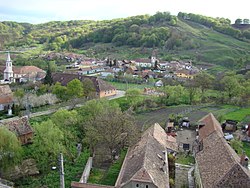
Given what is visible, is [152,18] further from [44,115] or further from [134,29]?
[44,115]

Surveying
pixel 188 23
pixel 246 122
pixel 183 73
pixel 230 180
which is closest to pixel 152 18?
pixel 188 23

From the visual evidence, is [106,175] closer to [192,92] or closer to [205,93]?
[192,92]

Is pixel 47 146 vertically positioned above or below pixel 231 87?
below

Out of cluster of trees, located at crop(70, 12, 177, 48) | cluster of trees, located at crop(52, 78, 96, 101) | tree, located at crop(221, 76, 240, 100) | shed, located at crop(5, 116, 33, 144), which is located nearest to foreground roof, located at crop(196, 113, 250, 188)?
shed, located at crop(5, 116, 33, 144)

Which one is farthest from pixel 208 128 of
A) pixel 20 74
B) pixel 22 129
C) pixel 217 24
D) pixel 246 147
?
pixel 217 24

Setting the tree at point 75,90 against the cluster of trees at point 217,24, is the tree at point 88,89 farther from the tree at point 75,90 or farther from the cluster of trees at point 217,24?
the cluster of trees at point 217,24

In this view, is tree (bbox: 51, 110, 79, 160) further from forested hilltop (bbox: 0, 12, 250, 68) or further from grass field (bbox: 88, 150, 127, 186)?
forested hilltop (bbox: 0, 12, 250, 68)

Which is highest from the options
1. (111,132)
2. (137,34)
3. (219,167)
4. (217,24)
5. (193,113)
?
(217,24)

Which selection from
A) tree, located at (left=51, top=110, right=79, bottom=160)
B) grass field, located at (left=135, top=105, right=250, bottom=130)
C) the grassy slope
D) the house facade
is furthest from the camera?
the grassy slope
